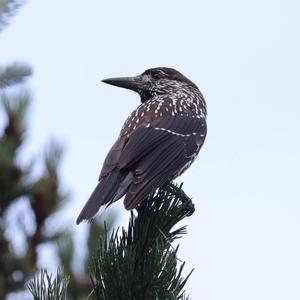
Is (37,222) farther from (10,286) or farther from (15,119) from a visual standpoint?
(15,119)

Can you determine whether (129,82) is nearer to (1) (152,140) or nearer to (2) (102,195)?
(1) (152,140)

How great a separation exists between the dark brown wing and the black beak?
0.71 meters

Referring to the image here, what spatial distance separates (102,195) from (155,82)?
2.53 metres

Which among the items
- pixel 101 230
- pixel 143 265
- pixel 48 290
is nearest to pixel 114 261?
pixel 143 265

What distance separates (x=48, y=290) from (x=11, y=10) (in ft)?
2.86

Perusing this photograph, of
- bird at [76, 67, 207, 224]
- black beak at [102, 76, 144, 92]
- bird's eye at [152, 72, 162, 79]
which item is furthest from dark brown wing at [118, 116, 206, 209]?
bird's eye at [152, 72, 162, 79]

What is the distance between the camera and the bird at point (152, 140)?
3.54 meters

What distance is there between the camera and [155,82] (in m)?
5.82

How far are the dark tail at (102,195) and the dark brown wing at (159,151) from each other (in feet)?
0.32

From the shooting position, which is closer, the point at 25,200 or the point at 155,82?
the point at 25,200

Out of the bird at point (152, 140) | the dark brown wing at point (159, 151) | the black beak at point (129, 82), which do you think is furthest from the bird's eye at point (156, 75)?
the dark brown wing at point (159, 151)

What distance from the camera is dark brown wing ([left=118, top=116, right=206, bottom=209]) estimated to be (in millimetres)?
3653

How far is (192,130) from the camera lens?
492 centimetres

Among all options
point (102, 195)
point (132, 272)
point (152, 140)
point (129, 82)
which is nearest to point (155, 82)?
point (129, 82)
